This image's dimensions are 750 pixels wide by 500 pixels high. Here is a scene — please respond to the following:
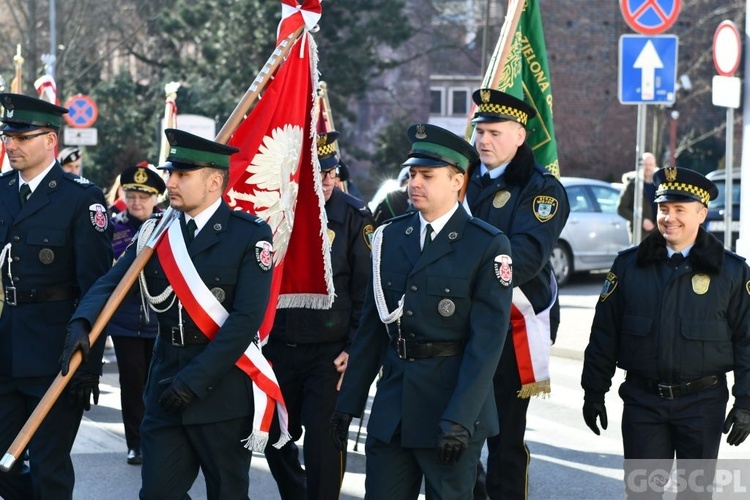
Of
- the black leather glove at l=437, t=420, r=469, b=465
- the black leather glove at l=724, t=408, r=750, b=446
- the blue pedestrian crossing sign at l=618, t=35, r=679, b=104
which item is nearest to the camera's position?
the black leather glove at l=437, t=420, r=469, b=465

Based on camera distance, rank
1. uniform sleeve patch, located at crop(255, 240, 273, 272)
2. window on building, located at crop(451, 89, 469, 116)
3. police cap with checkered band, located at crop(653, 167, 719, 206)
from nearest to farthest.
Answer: uniform sleeve patch, located at crop(255, 240, 273, 272), police cap with checkered band, located at crop(653, 167, 719, 206), window on building, located at crop(451, 89, 469, 116)

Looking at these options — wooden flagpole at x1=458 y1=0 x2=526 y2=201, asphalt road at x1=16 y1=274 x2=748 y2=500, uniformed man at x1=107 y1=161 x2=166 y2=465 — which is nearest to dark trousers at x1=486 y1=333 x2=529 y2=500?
asphalt road at x1=16 y1=274 x2=748 y2=500

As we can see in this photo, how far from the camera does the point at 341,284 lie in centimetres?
729

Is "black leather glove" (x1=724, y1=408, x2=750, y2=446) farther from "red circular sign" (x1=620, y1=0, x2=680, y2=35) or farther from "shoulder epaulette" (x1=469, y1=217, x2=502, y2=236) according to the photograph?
"red circular sign" (x1=620, y1=0, x2=680, y2=35)

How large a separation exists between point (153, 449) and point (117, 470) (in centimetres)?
327

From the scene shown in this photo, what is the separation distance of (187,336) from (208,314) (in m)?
0.15

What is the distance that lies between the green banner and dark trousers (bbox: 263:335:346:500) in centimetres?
180

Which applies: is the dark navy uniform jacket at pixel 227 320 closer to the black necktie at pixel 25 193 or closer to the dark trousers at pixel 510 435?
the black necktie at pixel 25 193

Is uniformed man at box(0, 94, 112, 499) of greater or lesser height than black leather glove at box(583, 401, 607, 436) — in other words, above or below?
above

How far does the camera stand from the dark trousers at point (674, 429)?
19.6 ft

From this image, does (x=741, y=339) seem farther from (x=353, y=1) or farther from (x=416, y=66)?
(x=416, y=66)

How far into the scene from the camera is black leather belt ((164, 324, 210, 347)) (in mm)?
5441

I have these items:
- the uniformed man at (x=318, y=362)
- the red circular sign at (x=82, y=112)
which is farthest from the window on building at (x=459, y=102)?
the uniformed man at (x=318, y=362)

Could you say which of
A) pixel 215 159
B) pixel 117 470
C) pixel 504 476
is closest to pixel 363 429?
pixel 117 470
